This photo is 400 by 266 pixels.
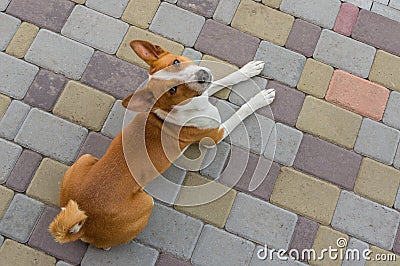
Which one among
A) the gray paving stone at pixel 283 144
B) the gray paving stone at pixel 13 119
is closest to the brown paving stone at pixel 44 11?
the gray paving stone at pixel 13 119

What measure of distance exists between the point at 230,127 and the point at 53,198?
1.25 meters

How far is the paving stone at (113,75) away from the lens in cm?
362

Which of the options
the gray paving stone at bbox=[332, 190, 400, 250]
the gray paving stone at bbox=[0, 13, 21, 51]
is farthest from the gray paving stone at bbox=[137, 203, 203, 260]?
the gray paving stone at bbox=[0, 13, 21, 51]

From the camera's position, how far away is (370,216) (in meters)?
3.40

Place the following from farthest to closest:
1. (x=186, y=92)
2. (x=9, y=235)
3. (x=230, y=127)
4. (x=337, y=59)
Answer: (x=337, y=59), (x=230, y=127), (x=9, y=235), (x=186, y=92)

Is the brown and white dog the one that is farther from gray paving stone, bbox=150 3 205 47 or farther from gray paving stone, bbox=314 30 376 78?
gray paving stone, bbox=314 30 376 78

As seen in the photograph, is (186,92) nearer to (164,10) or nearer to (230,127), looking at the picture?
(230,127)

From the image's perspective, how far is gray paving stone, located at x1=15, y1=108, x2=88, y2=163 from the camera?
346 cm

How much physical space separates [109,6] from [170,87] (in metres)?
1.35

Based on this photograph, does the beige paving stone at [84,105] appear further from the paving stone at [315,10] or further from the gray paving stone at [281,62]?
the paving stone at [315,10]

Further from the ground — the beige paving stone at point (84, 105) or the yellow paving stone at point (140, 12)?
the yellow paving stone at point (140, 12)

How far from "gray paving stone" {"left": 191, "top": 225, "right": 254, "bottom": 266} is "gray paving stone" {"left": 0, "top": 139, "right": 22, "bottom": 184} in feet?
4.34

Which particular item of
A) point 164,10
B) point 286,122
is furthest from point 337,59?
point 164,10

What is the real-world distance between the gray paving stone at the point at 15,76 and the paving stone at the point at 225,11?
53.3 inches
